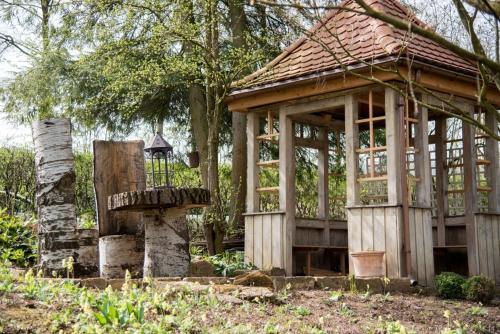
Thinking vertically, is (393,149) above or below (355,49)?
below

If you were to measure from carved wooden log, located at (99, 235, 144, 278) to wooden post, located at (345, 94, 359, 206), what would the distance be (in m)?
3.12

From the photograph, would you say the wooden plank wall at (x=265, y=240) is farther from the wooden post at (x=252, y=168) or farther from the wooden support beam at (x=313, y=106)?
the wooden support beam at (x=313, y=106)

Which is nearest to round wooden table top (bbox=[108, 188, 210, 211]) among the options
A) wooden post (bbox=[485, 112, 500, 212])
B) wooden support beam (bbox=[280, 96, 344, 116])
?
wooden support beam (bbox=[280, 96, 344, 116])

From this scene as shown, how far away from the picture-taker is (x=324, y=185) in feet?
41.6

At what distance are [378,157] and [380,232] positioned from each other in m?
2.72

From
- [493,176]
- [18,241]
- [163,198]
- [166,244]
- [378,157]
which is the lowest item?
[166,244]

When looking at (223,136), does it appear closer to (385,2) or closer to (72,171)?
(385,2)

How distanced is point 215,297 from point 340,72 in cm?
473

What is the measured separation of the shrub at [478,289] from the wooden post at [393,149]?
141cm

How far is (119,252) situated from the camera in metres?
8.84

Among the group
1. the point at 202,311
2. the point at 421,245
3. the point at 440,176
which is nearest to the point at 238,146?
the point at 440,176

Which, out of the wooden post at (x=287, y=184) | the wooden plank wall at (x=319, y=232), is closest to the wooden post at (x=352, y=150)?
the wooden post at (x=287, y=184)

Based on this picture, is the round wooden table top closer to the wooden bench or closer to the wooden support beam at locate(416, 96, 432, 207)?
the wooden support beam at locate(416, 96, 432, 207)

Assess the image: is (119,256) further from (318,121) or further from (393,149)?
(318,121)
